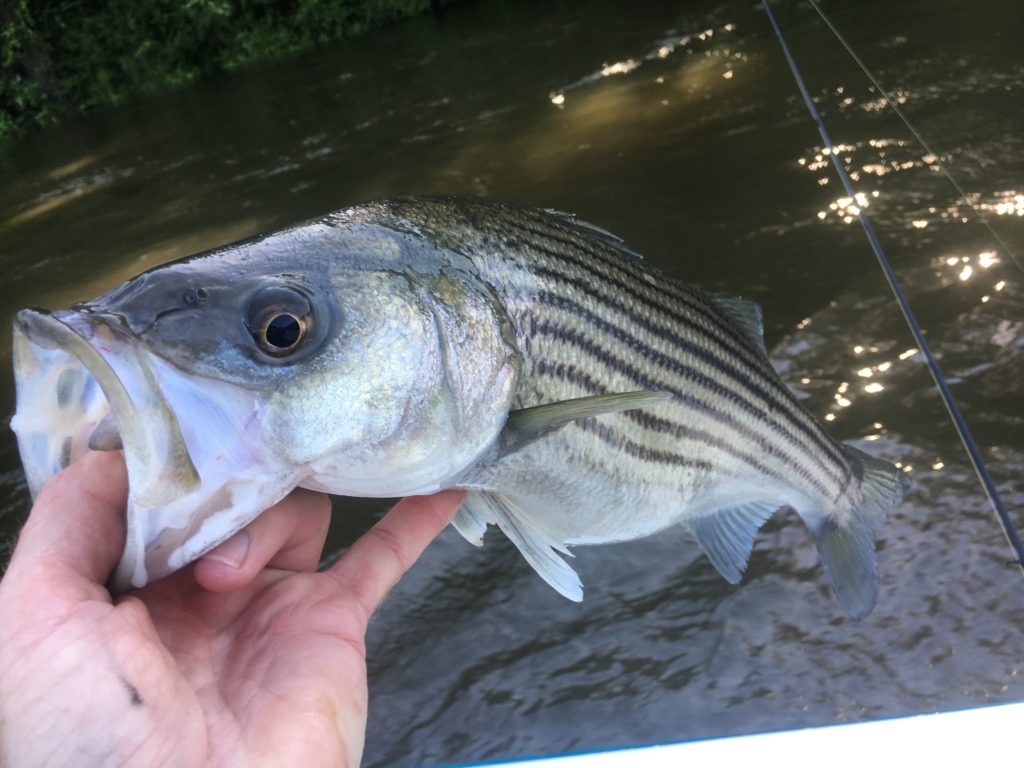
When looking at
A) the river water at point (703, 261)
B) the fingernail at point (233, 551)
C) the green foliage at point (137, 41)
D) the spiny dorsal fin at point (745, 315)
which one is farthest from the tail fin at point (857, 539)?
the green foliage at point (137, 41)

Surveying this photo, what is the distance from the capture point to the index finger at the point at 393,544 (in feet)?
5.42

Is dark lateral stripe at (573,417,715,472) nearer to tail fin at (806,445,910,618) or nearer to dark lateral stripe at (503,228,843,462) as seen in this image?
dark lateral stripe at (503,228,843,462)

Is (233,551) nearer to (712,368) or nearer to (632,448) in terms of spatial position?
(632,448)

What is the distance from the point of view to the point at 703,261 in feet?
16.2

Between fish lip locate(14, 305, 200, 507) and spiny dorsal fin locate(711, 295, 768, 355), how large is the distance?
1424mm

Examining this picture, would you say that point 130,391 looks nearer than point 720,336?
Yes

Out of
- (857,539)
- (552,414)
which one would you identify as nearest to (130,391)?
(552,414)

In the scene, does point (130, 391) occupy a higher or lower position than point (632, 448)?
higher

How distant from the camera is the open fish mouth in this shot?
1.09 meters

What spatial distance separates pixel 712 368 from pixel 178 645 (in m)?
1.27

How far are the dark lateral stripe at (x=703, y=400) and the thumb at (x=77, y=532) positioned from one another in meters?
0.80

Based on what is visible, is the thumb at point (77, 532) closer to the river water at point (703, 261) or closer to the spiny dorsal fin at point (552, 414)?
the spiny dorsal fin at point (552, 414)

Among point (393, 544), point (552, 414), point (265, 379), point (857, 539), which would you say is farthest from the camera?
point (857, 539)

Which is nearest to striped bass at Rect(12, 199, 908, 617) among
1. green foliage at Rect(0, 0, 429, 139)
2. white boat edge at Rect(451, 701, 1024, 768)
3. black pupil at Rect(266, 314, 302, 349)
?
black pupil at Rect(266, 314, 302, 349)
